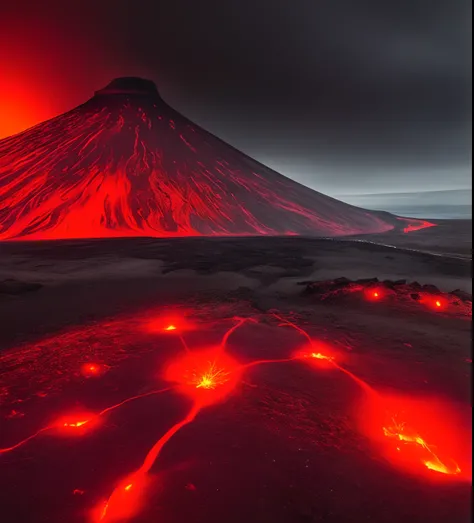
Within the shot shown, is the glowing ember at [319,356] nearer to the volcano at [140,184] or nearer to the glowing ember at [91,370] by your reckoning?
the glowing ember at [91,370]

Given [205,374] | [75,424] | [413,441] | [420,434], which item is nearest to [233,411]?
[205,374]

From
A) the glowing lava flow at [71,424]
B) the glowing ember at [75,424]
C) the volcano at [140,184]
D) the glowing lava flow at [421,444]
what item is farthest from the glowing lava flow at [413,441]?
A: the volcano at [140,184]

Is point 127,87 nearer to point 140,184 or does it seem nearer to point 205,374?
point 140,184

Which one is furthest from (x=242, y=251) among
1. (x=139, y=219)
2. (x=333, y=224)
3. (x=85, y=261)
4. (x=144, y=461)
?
(x=333, y=224)

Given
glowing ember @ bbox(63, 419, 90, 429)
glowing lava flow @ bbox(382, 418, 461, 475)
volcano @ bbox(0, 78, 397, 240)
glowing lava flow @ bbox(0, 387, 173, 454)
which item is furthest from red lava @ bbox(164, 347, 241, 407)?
volcano @ bbox(0, 78, 397, 240)

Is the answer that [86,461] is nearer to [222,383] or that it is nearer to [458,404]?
[222,383]

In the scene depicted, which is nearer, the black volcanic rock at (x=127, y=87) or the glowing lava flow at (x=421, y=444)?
the glowing lava flow at (x=421, y=444)
